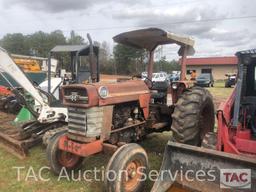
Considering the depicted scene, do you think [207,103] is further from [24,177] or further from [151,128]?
[24,177]

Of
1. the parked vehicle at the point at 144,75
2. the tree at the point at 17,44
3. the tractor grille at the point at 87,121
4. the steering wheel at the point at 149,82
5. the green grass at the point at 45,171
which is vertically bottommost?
the green grass at the point at 45,171

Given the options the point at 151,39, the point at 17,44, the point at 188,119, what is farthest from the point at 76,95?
the point at 17,44

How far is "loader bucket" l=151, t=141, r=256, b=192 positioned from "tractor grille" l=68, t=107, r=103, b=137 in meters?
1.25

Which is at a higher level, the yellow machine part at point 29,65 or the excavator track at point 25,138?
the yellow machine part at point 29,65

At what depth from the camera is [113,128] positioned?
5633mm

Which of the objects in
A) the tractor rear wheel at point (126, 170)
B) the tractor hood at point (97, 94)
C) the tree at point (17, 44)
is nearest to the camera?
the tractor rear wheel at point (126, 170)

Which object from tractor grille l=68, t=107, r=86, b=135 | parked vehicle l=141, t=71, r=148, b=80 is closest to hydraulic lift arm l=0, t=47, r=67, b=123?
parked vehicle l=141, t=71, r=148, b=80

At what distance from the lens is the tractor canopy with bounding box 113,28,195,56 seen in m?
6.21

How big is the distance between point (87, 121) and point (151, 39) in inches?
99.7

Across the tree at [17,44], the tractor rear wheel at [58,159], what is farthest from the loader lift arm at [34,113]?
the tree at [17,44]

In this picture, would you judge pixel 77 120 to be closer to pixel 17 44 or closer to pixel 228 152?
pixel 228 152

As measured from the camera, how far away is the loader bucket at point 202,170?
12.8 ft

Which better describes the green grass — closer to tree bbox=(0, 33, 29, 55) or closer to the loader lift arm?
the loader lift arm

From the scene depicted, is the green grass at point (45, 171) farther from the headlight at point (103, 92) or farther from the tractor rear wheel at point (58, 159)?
the headlight at point (103, 92)
